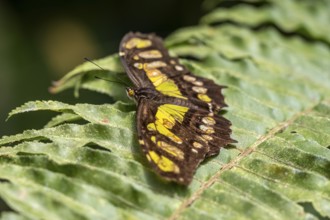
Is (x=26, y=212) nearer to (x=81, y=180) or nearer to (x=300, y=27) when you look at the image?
(x=81, y=180)

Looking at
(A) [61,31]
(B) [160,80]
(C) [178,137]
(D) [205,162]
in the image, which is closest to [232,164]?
(D) [205,162]

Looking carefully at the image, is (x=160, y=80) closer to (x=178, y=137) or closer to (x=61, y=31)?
(x=178, y=137)

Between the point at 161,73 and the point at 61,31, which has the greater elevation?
the point at 161,73

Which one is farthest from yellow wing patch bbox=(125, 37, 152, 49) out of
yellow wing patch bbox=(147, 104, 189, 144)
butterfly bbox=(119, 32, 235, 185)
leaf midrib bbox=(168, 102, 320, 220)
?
leaf midrib bbox=(168, 102, 320, 220)

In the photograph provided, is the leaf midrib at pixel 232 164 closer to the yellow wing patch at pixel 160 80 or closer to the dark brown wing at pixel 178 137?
the dark brown wing at pixel 178 137

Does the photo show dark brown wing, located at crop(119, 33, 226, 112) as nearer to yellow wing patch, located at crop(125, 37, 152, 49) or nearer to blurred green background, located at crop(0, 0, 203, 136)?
yellow wing patch, located at crop(125, 37, 152, 49)

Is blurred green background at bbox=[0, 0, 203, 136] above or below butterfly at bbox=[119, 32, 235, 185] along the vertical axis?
below

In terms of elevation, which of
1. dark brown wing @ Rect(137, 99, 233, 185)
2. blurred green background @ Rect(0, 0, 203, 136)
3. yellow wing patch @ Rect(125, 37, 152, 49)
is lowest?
blurred green background @ Rect(0, 0, 203, 136)
